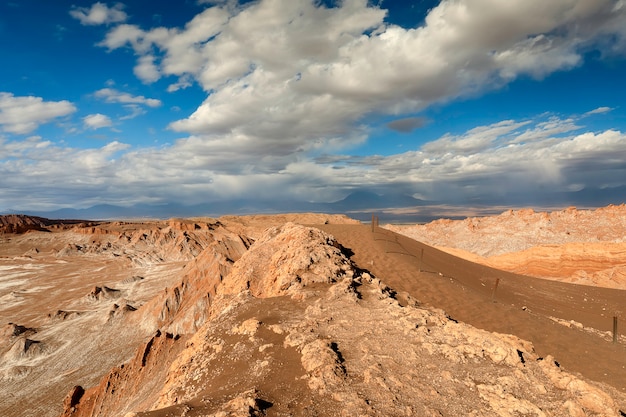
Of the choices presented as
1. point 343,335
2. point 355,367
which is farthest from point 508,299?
point 355,367

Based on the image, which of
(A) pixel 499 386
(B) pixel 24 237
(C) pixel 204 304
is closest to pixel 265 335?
(A) pixel 499 386

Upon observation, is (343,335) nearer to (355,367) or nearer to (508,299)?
(355,367)

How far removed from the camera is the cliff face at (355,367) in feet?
19.1

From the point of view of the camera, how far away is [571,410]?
5.83 meters

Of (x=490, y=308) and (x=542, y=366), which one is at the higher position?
(x=542, y=366)

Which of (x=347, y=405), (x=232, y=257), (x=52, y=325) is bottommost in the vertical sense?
(x=52, y=325)

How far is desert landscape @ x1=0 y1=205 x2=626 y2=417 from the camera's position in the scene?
6.26m

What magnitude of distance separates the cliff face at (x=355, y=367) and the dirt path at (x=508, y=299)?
353 cm

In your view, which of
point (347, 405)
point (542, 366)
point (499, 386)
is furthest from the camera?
point (542, 366)

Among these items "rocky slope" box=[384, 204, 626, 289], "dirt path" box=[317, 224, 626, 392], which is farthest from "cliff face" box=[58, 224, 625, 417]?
"rocky slope" box=[384, 204, 626, 289]

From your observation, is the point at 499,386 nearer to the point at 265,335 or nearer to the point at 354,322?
the point at 354,322

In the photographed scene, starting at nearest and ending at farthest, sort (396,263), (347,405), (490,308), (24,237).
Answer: (347,405)
(490,308)
(396,263)
(24,237)

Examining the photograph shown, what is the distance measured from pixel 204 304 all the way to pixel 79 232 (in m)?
68.5

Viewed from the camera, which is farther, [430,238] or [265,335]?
[430,238]
